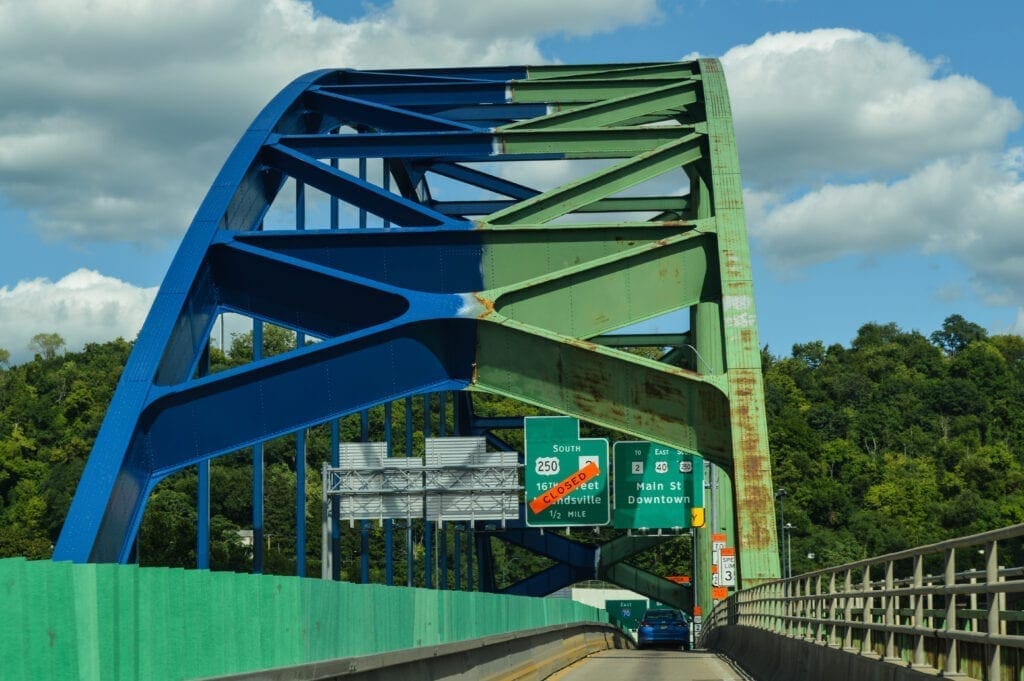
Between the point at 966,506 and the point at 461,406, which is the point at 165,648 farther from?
the point at 966,506

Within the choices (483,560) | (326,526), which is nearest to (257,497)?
(326,526)

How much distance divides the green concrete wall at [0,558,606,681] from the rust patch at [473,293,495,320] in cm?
1070

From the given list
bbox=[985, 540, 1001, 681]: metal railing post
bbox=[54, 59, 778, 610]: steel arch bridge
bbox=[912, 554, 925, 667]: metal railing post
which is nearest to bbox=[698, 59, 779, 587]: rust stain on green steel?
bbox=[54, 59, 778, 610]: steel arch bridge

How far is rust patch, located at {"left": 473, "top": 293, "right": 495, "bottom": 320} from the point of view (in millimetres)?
25413

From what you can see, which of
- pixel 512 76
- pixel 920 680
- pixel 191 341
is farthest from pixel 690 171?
pixel 920 680

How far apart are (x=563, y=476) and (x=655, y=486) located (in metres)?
3.89

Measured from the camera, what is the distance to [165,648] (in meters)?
8.98

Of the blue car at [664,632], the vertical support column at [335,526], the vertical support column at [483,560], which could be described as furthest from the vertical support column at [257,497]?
the vertical support column at [483,560]

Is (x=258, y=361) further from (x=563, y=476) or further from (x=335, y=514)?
(x=335, y=514)

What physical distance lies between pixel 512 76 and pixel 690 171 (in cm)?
698

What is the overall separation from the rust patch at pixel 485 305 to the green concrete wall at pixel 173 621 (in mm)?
10695

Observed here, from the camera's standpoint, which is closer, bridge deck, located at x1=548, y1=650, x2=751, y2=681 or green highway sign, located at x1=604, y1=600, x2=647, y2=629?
bridge deck, located at x1=548, y1=650, x2=751, y2=681

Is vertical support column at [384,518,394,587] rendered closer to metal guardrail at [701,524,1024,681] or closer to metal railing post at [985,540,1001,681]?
metal guardrail at [701,524,1024,681]

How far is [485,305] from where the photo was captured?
84.1ft
